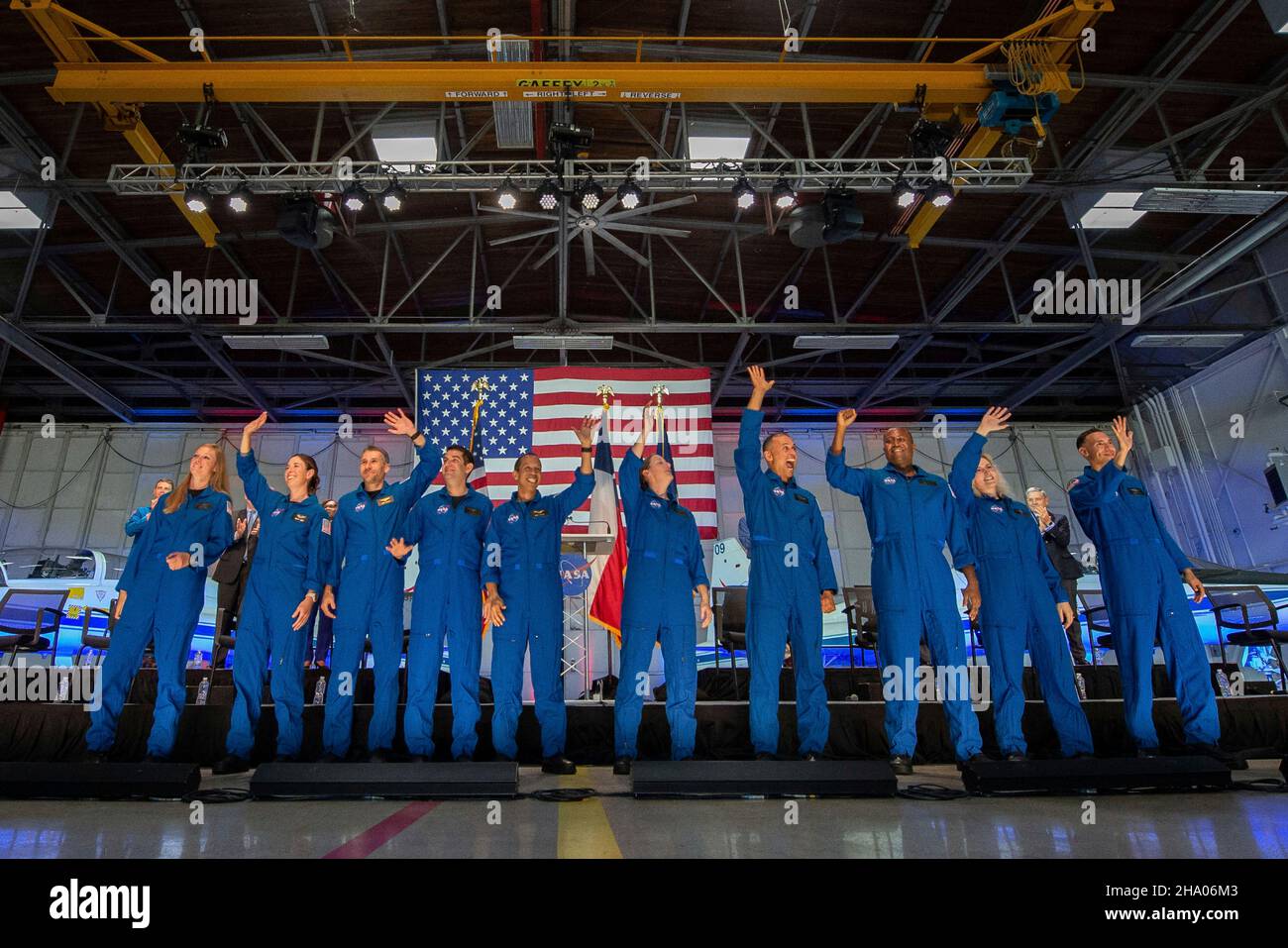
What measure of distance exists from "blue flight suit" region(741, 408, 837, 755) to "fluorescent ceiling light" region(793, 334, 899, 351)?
6.91 meters

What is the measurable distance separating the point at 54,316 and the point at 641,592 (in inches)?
489

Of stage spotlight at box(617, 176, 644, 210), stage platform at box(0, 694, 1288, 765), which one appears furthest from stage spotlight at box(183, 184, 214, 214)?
stage platform at box(0, 694, 1288, 765)

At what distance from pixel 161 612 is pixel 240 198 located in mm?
5122

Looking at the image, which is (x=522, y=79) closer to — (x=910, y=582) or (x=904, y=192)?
(x=904, y=192)

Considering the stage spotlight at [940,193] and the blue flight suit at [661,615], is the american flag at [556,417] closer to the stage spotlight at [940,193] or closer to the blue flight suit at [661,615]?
the stage spotlight at [940,193]

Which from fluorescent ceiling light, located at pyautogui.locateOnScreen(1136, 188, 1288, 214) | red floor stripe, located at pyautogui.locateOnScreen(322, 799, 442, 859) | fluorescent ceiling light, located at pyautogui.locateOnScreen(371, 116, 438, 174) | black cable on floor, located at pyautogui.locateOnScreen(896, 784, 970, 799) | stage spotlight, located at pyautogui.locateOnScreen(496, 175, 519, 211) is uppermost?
fluorescent ceiling light, located at pyautogui.locateOnScreen(371, 116, 438, 174)

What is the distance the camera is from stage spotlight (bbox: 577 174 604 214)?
25.5 feet

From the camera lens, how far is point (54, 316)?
38.4 ft

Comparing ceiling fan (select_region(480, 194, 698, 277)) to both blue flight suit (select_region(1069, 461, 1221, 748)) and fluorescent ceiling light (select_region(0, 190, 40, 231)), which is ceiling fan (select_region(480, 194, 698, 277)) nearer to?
fluorescent ceiling light (select_region(0, 190, 40, 231))

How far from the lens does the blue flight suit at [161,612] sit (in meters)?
3.97

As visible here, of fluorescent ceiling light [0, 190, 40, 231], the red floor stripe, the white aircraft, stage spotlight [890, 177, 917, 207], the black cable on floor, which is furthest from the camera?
the white aircraft

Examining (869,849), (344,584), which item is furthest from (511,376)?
(869,849)

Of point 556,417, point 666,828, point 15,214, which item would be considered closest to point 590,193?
point 556,417

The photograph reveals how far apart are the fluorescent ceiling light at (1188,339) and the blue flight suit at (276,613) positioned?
1241cm
